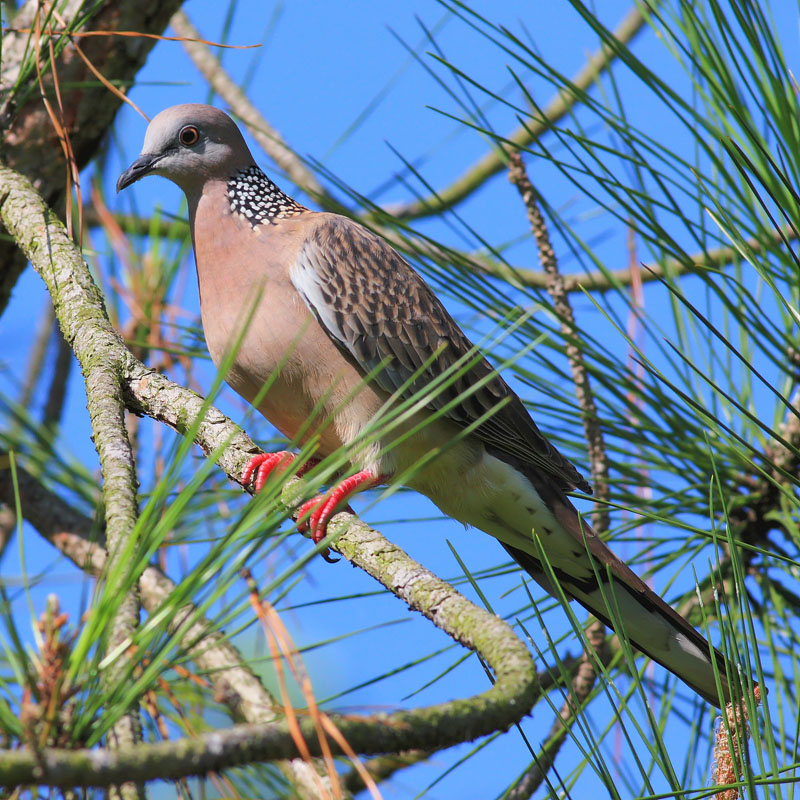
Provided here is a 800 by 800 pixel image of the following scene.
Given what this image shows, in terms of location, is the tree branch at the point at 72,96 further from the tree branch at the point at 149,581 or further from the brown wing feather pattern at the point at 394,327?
the brown wing feather pattern at the point at 394,327

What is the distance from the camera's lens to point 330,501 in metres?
2.49

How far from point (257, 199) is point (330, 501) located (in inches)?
41.9

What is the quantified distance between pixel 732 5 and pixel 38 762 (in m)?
1.70

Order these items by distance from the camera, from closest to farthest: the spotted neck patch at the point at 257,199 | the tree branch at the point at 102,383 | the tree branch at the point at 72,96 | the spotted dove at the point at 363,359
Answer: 1. the tree branch at the point at 102,383
2. the spotted dove at the point at 363,359
3. the spotted neck patch at the point at 257,199
4. the tree branch at the point at 72,96

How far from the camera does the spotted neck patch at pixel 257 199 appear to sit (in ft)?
9.67

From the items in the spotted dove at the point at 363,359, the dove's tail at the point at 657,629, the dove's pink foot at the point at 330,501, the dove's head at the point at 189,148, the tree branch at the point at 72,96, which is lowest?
the dove's tail at the point at 657,629

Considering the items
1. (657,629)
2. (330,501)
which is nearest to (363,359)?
(330,501)

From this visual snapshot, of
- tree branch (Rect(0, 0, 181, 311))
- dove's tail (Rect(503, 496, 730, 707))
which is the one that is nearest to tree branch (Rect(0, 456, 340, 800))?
tree branch (Rect(0, 0, 181, 311))

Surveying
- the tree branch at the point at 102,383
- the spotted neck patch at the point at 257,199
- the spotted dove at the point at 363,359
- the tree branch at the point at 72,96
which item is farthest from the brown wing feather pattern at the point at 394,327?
the tree branch at the point at 72,96

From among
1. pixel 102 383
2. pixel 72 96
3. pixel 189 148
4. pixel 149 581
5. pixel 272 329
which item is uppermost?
pixel 72 96

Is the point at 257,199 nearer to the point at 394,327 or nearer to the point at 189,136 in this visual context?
the point at 189,136

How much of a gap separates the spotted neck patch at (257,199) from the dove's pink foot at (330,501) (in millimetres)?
878

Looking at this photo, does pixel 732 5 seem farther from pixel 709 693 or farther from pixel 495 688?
pixel 709 693

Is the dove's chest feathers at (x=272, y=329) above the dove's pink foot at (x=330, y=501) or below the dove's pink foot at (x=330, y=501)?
above
